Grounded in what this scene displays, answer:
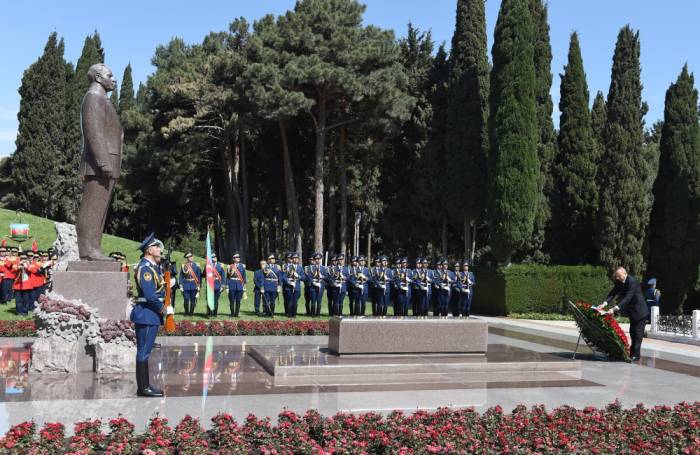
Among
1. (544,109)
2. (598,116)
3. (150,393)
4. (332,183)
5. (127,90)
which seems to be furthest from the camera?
(127,90)

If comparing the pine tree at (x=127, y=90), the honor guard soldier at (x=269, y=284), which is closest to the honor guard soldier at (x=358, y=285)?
the honor guard soldier at (x=269, y=284)

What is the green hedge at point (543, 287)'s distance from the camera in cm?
2258

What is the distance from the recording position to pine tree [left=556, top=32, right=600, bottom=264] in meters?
26.4

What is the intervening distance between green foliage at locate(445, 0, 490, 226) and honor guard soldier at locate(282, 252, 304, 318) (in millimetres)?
12039

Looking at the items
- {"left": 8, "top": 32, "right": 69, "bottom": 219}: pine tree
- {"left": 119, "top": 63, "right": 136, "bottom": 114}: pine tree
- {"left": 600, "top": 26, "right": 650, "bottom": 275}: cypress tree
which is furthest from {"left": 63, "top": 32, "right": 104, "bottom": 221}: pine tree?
{"left": 600, "top": 26, "right": 650, "bottom": 275}: cypress tree

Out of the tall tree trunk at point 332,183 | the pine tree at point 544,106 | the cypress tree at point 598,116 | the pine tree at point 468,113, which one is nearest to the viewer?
the pine tree at point 544,106

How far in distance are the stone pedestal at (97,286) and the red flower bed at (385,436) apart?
11.2ft

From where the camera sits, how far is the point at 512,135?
23484 mm

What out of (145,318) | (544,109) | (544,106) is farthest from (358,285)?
(544,106)

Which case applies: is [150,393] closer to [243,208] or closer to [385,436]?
[385,436]

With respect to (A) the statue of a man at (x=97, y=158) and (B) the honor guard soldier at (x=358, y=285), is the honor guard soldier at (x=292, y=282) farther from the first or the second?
(A) the statue of a man at (x=97, y=158)

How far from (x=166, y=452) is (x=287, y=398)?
112 inches

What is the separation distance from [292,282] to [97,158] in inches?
342

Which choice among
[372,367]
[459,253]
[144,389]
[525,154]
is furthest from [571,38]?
[144,389]
